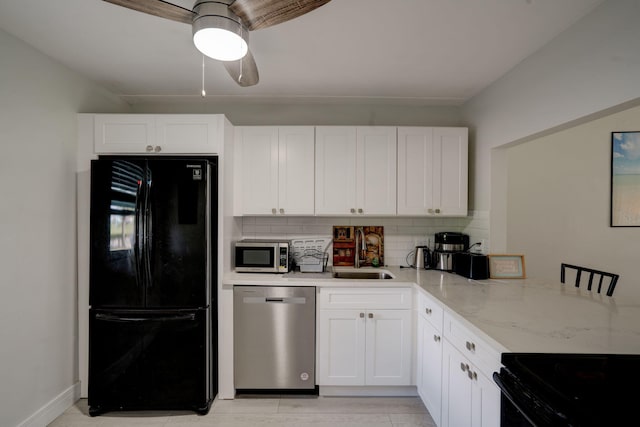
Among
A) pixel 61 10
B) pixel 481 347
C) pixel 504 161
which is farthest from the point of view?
pixel 504 161

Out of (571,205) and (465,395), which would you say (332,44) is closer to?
(465,395)

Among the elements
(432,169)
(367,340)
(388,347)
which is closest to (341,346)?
(367,340)

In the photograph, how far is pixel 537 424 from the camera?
3.15ft

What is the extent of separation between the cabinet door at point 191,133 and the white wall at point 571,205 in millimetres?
3123

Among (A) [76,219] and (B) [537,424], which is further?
(A) [76,219]

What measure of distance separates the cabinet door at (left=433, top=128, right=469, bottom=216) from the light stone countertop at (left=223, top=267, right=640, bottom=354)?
676 millimetres

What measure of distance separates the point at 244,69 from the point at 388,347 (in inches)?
90.2

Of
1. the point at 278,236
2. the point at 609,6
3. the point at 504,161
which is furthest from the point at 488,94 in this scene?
the point at 278,236

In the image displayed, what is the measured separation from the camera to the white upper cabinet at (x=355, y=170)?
2793 mm

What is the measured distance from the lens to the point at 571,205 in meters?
3.22

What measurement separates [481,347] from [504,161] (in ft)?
5.94

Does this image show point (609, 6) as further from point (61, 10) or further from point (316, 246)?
point (61, 10)

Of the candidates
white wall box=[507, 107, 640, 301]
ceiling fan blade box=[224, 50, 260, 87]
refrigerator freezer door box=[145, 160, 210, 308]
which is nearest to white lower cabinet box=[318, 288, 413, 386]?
refrigerator freezer door box=[145, 160, 210, 308]

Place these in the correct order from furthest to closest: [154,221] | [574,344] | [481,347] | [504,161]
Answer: [504,161] < [154,221] < [481,347] < [574,344]
